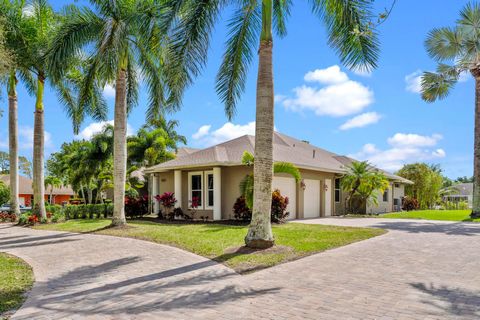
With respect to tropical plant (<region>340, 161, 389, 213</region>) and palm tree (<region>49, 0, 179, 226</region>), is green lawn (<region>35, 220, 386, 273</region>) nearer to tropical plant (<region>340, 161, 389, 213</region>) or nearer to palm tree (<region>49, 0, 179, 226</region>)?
palm tree (<region>49, 0, 179, 226</region>)

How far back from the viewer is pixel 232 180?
766 inches

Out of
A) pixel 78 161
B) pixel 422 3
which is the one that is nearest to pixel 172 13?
pixel 422 3

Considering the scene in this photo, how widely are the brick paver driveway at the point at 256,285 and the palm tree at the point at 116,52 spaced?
16.8 feet

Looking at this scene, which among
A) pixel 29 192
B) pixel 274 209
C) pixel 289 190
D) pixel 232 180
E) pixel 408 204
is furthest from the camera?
pixel 29 192

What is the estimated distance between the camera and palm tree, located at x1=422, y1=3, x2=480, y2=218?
2119 cm

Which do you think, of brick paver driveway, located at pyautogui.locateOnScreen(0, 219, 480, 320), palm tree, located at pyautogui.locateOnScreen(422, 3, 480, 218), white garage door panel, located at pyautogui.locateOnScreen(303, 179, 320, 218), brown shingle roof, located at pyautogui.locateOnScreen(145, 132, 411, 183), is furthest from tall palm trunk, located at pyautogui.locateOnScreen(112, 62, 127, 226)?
palm tree, located at pyautogui.locateOnScreen(422, 3, 480, 218)

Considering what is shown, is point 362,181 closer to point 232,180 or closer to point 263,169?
point 232,180

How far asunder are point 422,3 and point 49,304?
26.4 feet

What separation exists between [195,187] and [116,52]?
917cm

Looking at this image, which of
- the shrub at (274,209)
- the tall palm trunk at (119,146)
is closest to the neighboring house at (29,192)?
the tall palm trunk at (119,146)

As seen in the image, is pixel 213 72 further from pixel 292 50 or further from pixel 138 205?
pixel 138 205

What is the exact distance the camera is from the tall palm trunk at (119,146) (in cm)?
1471

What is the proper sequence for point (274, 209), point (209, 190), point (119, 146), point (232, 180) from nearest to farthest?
point (119, 146) < point (274, 209) < point (232, 180) < point (209, 190)

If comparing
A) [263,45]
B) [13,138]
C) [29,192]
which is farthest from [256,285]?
[29,192]
